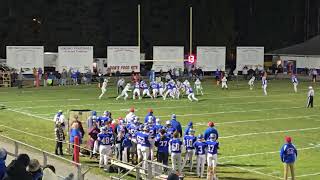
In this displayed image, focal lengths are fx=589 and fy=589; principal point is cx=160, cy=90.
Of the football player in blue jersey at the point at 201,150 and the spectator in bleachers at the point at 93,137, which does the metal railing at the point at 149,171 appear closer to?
the football player in blue jersey at the point at 201,150

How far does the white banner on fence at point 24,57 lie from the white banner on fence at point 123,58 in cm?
589

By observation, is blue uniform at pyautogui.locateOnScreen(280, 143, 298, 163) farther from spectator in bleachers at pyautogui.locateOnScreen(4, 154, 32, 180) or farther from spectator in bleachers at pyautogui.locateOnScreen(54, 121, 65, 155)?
spectator in bleachers at pyautogui.locateOnScreen(4, 154, 32, 180)

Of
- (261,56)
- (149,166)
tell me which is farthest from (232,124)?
(261,56)

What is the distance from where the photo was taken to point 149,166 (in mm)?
13594

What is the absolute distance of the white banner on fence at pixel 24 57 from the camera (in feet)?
147

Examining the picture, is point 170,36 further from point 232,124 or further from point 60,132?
point 60,132

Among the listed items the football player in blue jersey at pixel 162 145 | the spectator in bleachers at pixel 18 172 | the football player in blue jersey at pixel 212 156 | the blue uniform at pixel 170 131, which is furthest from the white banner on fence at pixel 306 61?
the spectator in bleachers at pixel 18 172

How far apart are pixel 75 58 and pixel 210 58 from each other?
12666 millimetres

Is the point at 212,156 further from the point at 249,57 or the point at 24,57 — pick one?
the point at 249,57

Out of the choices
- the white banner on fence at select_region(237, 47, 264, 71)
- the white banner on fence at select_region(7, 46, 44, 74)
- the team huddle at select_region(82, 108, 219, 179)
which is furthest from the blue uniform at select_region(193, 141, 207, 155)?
the white banner on fence at select_region(237, 47, 264, 71)

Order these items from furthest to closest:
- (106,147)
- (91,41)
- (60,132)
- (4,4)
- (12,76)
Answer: (91,41)
(4,4)
(12,76)
(60,132)
(106,147)

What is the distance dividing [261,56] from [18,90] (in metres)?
24.0

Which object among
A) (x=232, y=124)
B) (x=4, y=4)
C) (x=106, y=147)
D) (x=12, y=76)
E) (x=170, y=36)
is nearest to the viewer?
(x=106, y=147)

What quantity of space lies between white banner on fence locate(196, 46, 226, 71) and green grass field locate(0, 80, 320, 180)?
22.6 feet
